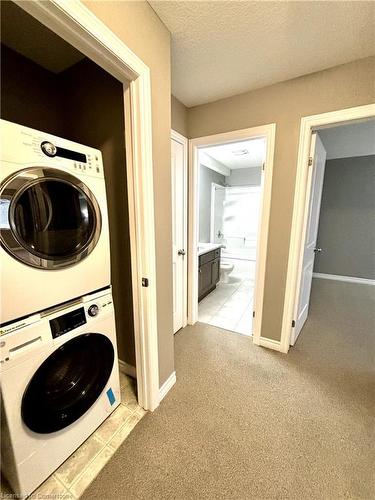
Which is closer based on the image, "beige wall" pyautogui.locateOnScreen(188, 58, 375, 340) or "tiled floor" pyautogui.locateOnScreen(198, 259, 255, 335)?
"beige wall" pyautogui.locateOnScreen(188, 58, 375, 340)

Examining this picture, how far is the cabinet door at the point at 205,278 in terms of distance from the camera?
3000mm

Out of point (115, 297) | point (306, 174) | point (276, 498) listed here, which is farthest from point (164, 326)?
point (306, 174)

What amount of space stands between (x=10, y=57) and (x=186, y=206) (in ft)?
5.59

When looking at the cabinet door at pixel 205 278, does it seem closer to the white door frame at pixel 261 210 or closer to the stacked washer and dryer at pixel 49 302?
Result: the white door frame at pixel 261 210

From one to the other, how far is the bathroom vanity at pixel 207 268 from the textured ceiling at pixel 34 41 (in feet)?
7.33

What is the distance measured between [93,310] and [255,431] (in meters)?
1.27

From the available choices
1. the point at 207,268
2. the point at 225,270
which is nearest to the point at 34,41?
the point at 207,268

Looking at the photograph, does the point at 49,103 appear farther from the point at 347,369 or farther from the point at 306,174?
the point at 347,369

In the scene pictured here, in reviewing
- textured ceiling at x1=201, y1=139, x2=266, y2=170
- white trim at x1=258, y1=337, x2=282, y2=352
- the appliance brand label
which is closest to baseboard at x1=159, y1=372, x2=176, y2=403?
the appliance brand label

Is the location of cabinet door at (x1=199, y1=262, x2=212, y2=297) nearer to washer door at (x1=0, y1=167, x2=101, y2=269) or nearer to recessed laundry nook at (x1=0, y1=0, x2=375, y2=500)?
recessed laundry nook at (x1=0, y1=0, x2=375, y2=500)

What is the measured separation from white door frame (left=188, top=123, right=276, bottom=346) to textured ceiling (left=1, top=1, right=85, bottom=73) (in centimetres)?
117

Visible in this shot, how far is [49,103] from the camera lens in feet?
5.44

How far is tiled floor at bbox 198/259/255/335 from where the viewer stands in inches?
100

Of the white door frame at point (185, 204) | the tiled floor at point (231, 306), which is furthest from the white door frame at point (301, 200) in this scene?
→ the white door frame at point (185, 204)
